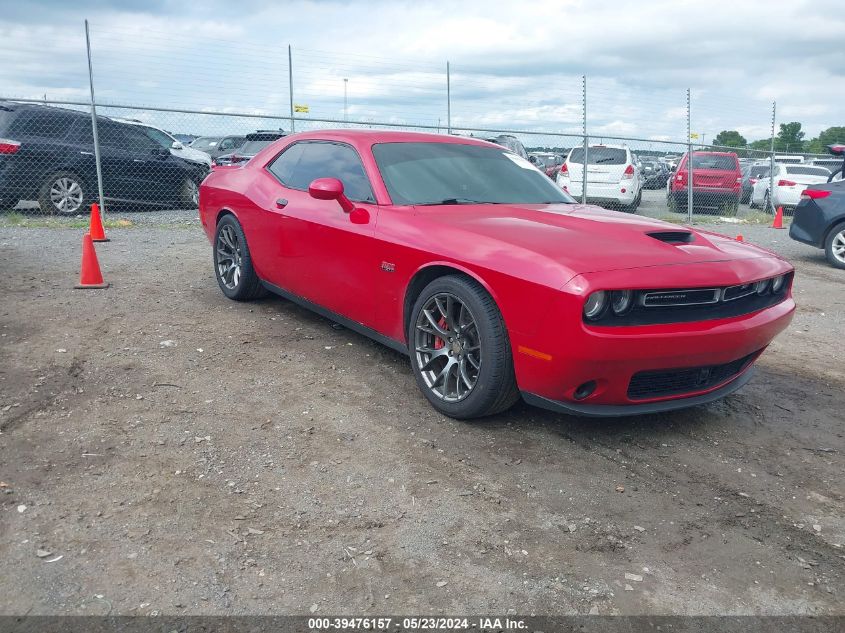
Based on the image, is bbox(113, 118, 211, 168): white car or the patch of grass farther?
bbox(113, 118, 211, 168): white car

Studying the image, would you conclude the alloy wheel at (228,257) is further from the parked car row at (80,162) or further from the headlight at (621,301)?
the parked car row at (80,162)

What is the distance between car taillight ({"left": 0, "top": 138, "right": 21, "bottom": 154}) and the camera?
10.1m

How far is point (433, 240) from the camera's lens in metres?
3.76

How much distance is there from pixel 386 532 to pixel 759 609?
1.26m

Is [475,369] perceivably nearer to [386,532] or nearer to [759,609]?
[386,532]

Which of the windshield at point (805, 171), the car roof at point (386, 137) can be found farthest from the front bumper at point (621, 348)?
the windshield at point (805, 171)

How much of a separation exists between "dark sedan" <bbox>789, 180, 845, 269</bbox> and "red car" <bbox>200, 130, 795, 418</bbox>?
608 centimetres

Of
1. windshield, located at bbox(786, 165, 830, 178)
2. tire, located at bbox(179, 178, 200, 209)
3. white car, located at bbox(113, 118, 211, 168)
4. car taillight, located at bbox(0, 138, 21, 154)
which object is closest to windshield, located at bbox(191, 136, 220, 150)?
white car, located at bbox(113, 118, 211, 168)

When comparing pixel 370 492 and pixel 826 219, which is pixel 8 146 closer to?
pixel 370 492

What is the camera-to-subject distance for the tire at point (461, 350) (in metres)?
3.42

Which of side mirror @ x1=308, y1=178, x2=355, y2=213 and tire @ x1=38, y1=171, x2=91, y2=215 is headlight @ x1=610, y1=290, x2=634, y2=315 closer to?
side mirror @ x1=308, y1=178, x2=355, y2=213

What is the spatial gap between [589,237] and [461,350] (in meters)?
0.84

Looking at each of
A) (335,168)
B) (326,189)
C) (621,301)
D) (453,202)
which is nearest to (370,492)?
(621,301)

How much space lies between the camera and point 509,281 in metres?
3.31
